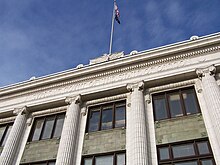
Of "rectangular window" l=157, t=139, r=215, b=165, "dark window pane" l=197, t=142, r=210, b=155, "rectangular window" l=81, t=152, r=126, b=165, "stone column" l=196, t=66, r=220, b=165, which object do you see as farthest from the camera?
"rectangular window" l=81, t=152, r=126, b=165

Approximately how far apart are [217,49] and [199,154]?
7529 millimetres

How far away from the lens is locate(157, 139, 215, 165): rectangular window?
1212 centimetres

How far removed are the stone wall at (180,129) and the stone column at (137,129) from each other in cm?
99

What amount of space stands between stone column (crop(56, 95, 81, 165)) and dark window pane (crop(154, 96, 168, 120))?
5.41m

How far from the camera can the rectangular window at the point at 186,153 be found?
12.1m

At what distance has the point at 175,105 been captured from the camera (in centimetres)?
1540

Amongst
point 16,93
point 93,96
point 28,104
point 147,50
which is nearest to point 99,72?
point 93,96

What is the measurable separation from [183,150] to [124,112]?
15.7 ft

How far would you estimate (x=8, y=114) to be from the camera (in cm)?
1973

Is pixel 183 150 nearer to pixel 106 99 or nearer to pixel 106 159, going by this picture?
pixel 106 159

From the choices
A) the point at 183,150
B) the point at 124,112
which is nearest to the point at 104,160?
the point at 124,112

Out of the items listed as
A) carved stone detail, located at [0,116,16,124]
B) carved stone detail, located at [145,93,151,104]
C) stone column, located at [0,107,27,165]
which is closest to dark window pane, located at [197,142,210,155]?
carved stone detail, located at [145,93,151,104]

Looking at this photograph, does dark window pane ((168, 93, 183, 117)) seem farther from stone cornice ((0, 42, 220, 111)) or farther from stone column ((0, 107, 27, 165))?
stone column ((0, 107, 27, 165))

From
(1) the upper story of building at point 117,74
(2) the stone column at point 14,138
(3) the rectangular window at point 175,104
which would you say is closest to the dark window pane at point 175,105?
(3) the rectangular window at point 175,104
